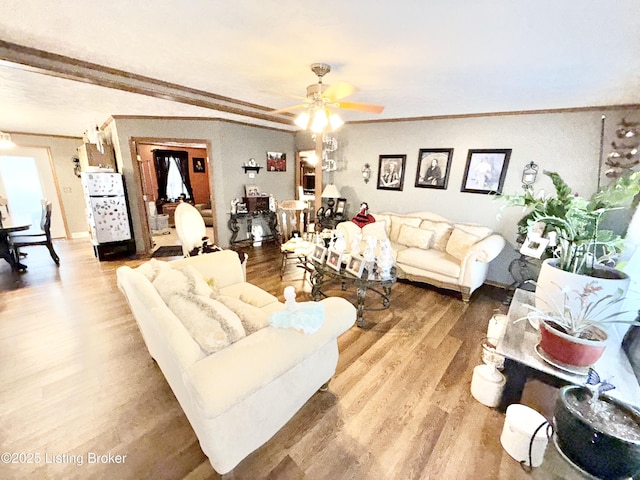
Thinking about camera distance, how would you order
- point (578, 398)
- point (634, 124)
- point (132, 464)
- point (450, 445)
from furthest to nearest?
point (634, 124) → point (450, 445) → point (132, 464) → point (578, 398)

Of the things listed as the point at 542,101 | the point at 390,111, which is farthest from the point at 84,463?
the point at 542,101

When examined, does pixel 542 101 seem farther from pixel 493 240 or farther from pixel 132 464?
pixel 132 464

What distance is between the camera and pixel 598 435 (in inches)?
36.3

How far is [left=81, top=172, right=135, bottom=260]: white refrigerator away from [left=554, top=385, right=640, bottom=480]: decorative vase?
5658 mm

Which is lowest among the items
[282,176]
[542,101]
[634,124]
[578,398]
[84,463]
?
[84,463]

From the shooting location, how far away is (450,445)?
4.92 ft

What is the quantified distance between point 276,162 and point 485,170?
399 centimetres

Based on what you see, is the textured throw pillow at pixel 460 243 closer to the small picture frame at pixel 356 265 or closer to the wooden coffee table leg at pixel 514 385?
the small picture frame at pixel 356 265

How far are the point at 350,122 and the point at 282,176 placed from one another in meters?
2.01

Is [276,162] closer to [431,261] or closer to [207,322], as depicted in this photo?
[431,261]

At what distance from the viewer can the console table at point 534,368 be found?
117 centimetres

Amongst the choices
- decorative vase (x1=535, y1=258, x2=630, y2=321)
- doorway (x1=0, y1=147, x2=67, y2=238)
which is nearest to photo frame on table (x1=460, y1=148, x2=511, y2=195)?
decorative vase (x1=535, y1=258, x2=630, y2=321)

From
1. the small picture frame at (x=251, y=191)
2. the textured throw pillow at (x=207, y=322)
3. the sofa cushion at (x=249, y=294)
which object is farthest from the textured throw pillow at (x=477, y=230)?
the small picture frame at (x=251, y=191)

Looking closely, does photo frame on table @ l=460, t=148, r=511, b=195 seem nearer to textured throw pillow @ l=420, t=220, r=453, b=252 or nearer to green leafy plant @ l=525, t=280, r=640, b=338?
textured throw pillow @ l=420, t=220, r=453, b=252
